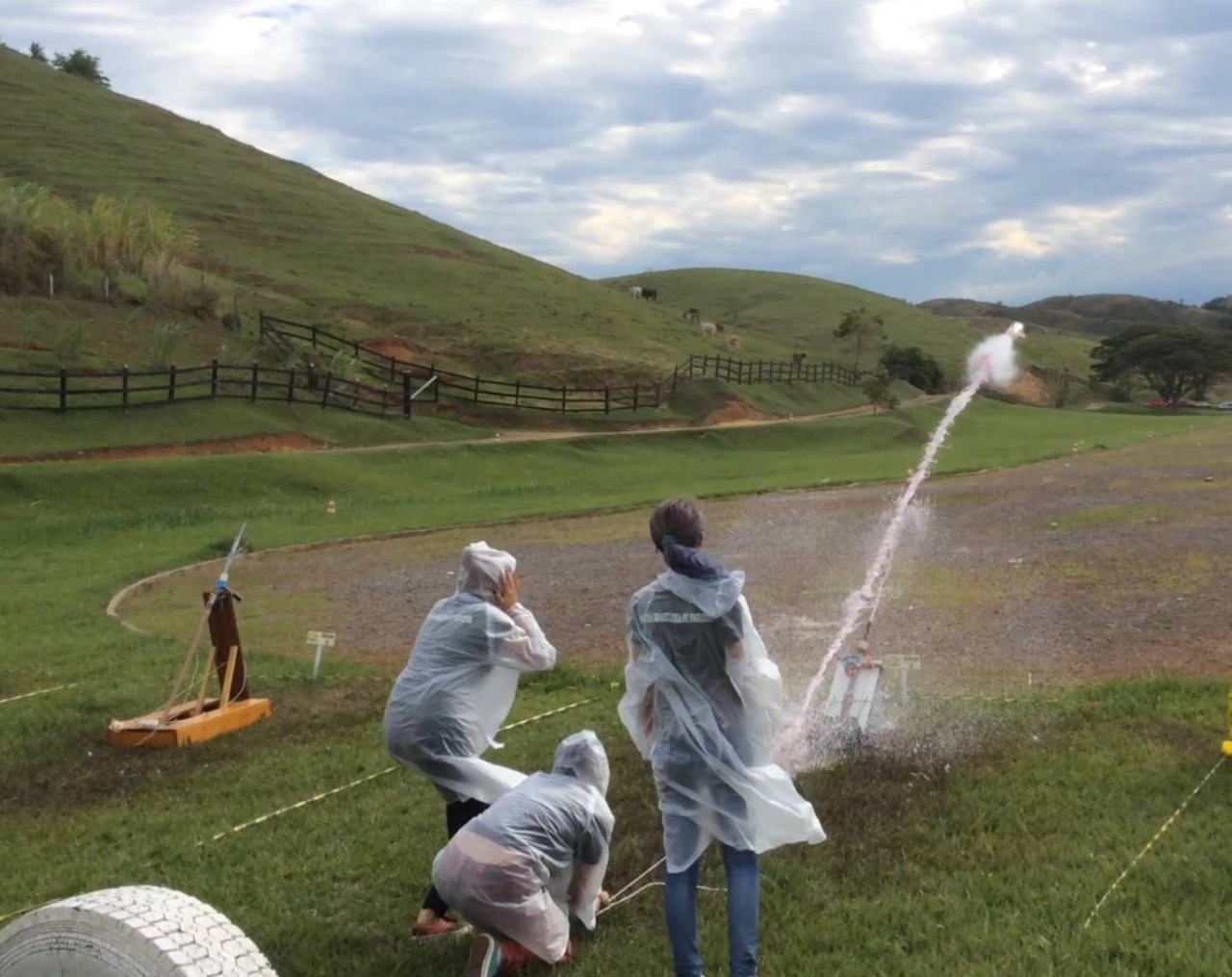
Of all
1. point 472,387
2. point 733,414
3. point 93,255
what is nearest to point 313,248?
point 93,255

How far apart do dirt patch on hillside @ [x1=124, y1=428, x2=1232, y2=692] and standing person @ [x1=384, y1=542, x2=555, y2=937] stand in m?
3.97

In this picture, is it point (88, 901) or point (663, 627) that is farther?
point (663, 627)

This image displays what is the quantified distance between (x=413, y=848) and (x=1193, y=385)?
85.6 m

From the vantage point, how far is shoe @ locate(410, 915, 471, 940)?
537 cm

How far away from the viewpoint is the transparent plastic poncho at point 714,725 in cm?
476

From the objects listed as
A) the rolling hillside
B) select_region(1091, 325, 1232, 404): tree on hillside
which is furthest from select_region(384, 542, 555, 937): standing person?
select_region(1091, 325, 1232, 404): tree on hillside

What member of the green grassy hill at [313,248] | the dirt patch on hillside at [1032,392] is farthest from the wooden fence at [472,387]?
the dirt patch on hillside at [1032,392]

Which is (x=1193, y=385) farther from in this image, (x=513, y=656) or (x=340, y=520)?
(x=513, y=656)

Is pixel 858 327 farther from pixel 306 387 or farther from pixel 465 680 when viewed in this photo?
pixel 465 680

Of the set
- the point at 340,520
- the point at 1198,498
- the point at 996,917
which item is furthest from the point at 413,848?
the point at 1198,498

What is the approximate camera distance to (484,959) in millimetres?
4824

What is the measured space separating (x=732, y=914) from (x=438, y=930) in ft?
4.70

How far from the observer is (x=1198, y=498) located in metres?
20.9

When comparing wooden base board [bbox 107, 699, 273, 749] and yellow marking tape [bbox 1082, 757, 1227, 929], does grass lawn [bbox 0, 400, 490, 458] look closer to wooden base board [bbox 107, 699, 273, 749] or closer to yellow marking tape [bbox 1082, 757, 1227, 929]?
wooden base board [bbox 107, 699, 273, 749]
